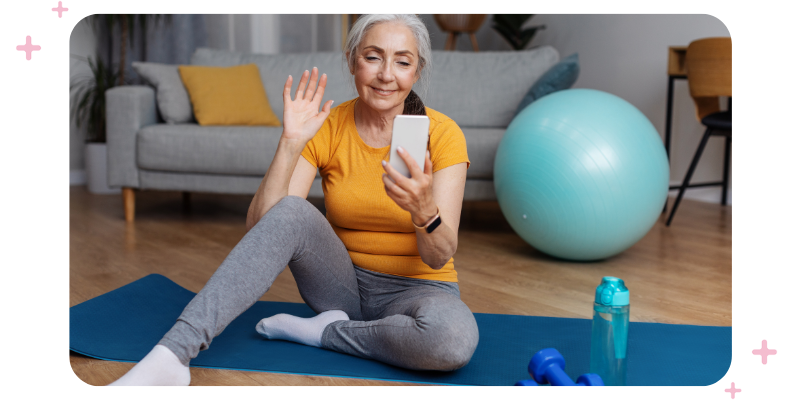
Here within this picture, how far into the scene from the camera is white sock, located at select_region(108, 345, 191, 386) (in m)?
1.02

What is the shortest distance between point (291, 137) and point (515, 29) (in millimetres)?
3706

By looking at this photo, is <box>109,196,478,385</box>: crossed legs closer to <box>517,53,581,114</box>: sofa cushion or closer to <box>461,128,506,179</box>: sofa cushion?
<box>461,128,506,179</box>: sofa cushion

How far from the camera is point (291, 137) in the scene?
4.16 ft

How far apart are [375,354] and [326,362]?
109mm

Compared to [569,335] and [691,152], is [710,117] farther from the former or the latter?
[569,335]

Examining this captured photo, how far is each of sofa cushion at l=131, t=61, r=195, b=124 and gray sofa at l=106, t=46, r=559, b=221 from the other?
5 centimetres

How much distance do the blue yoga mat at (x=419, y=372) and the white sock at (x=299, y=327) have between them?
0.7 inches

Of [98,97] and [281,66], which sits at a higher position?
[281,66]

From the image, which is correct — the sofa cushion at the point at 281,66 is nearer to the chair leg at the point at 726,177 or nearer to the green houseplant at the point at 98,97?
the green houseplant at the point at 98,97

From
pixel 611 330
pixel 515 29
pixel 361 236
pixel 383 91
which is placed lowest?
pixel 611 330

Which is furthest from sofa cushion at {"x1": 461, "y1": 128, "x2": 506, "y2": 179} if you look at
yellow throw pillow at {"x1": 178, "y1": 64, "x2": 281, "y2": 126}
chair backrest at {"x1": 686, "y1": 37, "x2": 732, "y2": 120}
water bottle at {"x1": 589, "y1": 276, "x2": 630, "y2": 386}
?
water bottle at {"x1": 589, "y1": 276, "x2": 630, "y2": 386}

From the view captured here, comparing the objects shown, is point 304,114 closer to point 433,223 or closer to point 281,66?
point 433,223

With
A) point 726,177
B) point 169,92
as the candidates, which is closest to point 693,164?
point 726,177

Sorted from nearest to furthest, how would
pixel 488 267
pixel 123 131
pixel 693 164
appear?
pixel 488 267 < pixel 123 131 < pixel 693 164
